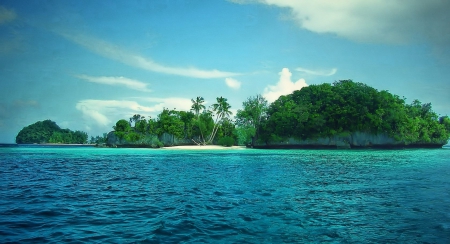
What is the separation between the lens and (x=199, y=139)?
4358 inches

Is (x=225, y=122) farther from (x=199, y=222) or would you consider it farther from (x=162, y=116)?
(x=199, y=222)

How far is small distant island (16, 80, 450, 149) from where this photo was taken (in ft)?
297

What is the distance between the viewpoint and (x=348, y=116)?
91.6m

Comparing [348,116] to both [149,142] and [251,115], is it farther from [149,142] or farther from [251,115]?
[149,142]

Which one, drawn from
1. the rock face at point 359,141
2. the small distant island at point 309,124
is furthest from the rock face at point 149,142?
the rock face at point 359,141

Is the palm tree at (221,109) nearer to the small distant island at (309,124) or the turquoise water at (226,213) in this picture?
the small distant island at (309,124)

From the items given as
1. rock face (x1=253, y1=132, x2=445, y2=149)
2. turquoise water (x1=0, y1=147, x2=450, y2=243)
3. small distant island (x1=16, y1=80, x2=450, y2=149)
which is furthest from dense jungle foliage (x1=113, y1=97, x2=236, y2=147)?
turquoise water (x1=0, y1=147, x2=450, y2=243)

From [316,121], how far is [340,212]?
284 feet

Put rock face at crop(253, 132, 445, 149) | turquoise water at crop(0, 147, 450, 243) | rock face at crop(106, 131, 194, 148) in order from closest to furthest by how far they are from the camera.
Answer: turquoise water at crop(0, 147, 450, 243) < rock face at crop(253, 132, 445, 149) < rock face at crop(106, 131, 194, 148)

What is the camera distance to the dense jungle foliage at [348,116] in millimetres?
89250

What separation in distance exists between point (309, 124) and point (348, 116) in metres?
12.0

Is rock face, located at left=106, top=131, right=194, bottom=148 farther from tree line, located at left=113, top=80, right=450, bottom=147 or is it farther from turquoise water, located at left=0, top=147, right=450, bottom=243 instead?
turquoise water, located at left=0, top=147, right=450, bottom=243

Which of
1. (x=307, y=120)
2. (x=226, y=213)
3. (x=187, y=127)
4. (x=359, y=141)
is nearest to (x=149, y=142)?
(x=187, y=127)

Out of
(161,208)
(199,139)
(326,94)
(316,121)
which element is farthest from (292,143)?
(161,208)
